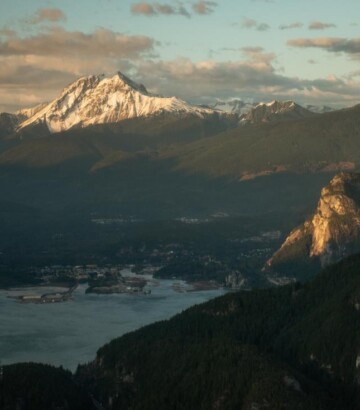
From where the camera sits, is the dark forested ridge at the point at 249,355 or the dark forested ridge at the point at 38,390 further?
the dark forested ridge at the point at 38,390

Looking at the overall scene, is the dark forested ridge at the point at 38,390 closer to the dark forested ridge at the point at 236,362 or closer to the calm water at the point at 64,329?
the dark forested ridge at the point at 236,362

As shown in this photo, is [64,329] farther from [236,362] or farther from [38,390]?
[236,362]

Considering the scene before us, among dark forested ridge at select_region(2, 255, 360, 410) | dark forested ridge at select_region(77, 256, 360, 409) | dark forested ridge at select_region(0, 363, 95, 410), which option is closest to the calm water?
dark forested ridge at select_region(2, 255, 360, 410)

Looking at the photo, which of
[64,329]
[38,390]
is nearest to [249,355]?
[38,390]

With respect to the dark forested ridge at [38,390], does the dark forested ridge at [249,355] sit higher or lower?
higher

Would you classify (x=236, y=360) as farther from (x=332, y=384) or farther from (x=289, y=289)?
(x=289, y=289)

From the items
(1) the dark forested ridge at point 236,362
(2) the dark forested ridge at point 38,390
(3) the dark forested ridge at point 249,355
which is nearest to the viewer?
(3) the dark forested ridge at point 249,355

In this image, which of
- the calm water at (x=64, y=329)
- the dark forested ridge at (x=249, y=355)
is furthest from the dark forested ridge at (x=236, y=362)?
the calm water at (x=64, y=329)

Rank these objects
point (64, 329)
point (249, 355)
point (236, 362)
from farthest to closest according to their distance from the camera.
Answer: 1. point (64, 329)
2. point (249, 355)
3. point (236, 362)

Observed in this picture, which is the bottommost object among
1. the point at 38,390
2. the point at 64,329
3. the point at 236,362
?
the point at 64,329

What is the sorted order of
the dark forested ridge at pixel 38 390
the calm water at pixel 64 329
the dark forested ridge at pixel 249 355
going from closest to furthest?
the dark forested ridge at pixel 249 355, the dark forested ridge at pixel 38 390, the calm water at pixel 64 329

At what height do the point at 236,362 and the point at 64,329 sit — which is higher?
the point at 236,362

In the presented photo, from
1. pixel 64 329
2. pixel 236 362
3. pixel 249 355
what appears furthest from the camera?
pixel 64 329
